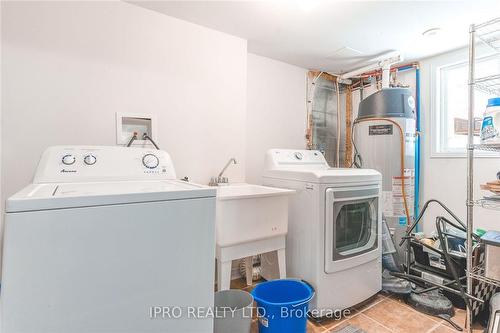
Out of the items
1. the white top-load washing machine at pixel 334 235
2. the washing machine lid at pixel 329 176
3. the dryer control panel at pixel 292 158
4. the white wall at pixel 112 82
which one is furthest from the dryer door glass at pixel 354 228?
the white wall at pixel 112 82

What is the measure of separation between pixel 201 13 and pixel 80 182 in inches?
56.5

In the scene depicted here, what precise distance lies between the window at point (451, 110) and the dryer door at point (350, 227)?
120cm

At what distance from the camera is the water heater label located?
2.38m

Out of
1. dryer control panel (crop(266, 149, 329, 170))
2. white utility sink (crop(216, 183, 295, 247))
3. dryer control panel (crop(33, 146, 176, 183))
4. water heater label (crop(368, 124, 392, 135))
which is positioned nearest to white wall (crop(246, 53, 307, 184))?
dryer control panel (crop(266, 149, 329, 170))

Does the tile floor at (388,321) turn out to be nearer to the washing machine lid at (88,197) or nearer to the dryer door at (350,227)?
the dryer door at (350,227)

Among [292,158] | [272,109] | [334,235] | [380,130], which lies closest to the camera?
[334,235]

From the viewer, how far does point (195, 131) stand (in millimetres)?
2055

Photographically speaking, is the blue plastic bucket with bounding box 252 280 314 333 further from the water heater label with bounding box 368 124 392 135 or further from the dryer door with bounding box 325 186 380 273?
the water heater label with bounding box 368 124 392 135

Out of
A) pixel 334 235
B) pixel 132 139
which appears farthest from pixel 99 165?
pixel 334 235

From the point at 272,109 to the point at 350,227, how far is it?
4.77ft

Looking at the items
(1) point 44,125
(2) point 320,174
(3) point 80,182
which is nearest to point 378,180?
(2) point 320,174

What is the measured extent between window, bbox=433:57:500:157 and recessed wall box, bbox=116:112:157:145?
2.64 m

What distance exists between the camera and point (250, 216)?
158 cm

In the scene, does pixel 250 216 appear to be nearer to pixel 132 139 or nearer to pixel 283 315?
pixel 283 315
